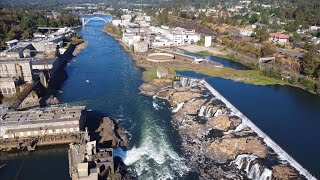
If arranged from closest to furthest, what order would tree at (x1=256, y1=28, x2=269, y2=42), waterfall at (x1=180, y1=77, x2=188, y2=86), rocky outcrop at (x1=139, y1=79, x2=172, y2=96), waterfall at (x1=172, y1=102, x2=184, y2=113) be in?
waterfall at (x1=172, y1=102, x2=184, y2=113) → rocky outcrop at (x1=139, y1=79, x2=172, y2=96) → waterfall at (x1=180, y1=77, x2=188, y2=86) → tree at (x1=256, y1=28, x2=269, y2=42)

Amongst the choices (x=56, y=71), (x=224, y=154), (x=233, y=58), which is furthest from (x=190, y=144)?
(x=233, y=58)

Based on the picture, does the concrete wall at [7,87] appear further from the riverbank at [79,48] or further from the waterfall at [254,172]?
the waterfall at [254,172]

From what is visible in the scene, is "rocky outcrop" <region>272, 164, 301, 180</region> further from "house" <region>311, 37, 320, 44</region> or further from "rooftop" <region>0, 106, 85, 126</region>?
"house" <region>311, 37, 320, 44</region>

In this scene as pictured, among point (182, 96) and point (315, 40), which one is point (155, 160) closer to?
point (182, 96)

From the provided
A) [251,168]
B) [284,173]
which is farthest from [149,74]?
[284,173]

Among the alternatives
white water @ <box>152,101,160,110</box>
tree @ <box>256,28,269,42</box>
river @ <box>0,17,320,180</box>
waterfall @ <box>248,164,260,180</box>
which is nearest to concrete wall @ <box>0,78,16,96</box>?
river @ <box>0,17,320,180</box>

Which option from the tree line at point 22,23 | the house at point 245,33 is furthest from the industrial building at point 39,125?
the house at point 245,33
